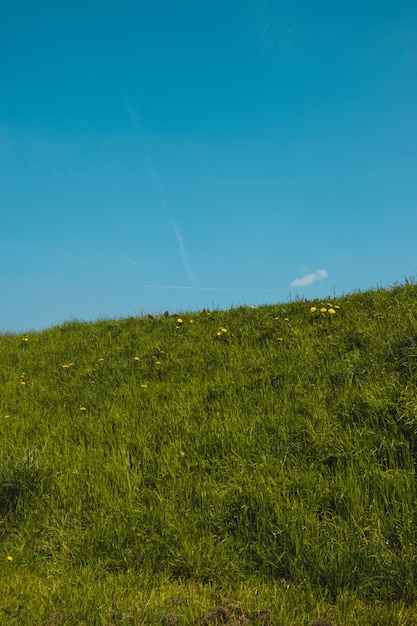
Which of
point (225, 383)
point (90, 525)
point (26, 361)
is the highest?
point (26, 361)

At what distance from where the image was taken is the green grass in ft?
13.8

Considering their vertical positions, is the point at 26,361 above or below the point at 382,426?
above

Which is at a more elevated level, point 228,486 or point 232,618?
point 228,486

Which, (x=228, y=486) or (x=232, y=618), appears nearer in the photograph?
(x=232, y=618)

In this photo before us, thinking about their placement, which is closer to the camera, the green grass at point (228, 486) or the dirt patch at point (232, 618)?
the dirt patch at point (232, 618)

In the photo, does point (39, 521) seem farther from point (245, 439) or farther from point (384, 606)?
point (384, 606)

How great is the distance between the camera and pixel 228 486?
5312 millimetres

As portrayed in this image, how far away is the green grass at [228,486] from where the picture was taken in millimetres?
4207

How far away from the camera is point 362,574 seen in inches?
168

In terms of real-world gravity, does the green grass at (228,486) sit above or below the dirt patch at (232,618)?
above

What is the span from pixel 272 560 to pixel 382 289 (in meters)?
6.57

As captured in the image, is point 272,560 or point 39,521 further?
point 39,521

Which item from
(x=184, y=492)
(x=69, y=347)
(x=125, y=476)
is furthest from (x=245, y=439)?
(x=69, y=347)

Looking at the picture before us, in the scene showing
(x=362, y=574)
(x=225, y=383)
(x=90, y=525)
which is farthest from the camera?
A: (x=225, y=383)
